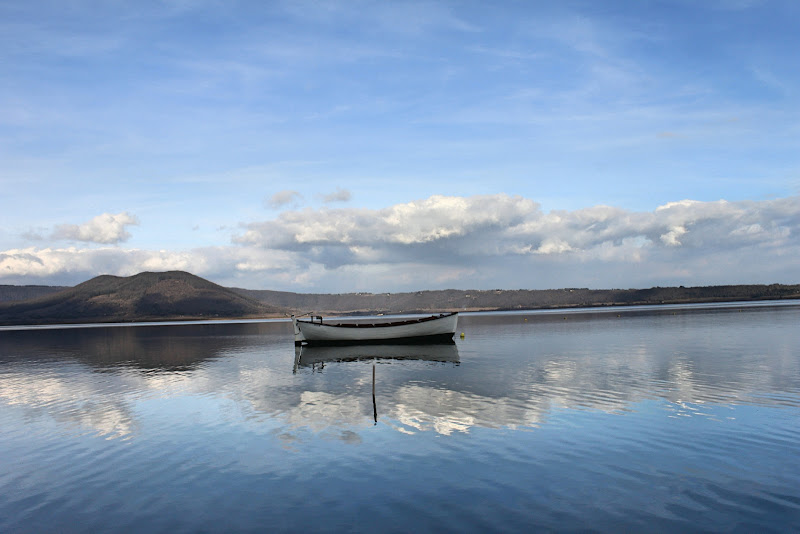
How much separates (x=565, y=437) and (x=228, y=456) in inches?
445

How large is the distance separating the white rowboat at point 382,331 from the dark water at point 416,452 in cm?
2734

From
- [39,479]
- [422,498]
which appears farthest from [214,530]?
[39,479]

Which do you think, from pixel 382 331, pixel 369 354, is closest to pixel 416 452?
pixel 369 354

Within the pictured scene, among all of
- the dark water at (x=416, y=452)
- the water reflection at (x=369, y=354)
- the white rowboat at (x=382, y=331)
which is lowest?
the water reflection at (x=369, y=354)

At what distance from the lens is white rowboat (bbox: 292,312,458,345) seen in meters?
63.2

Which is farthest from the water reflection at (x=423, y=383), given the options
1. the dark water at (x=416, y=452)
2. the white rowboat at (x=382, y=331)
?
the white rowboat at (x=382, y=331)

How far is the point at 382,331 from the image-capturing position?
63.0 m

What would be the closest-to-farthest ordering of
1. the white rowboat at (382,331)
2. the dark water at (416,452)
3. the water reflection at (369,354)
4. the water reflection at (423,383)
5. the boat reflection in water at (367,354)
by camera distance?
the dark water at (416,452)
the water reflection at (423,383)
the boat reflection in water at (367,354)
the water reflection at (369,354)
the white rowboat at (382,331)

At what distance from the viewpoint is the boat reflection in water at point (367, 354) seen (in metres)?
47.0

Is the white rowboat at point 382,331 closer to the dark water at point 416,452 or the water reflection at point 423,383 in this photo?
the water reflection at point 423,383

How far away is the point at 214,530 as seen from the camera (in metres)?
11.6

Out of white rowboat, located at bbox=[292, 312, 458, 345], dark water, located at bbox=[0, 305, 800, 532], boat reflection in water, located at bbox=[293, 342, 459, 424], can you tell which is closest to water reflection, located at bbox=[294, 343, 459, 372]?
boat reflection in water, located at bbox=[293, 342, 459, 424]

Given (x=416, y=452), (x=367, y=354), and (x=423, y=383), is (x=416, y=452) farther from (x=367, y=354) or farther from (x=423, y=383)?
(x=367, y=354)

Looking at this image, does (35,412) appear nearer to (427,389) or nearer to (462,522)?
(427,389)
